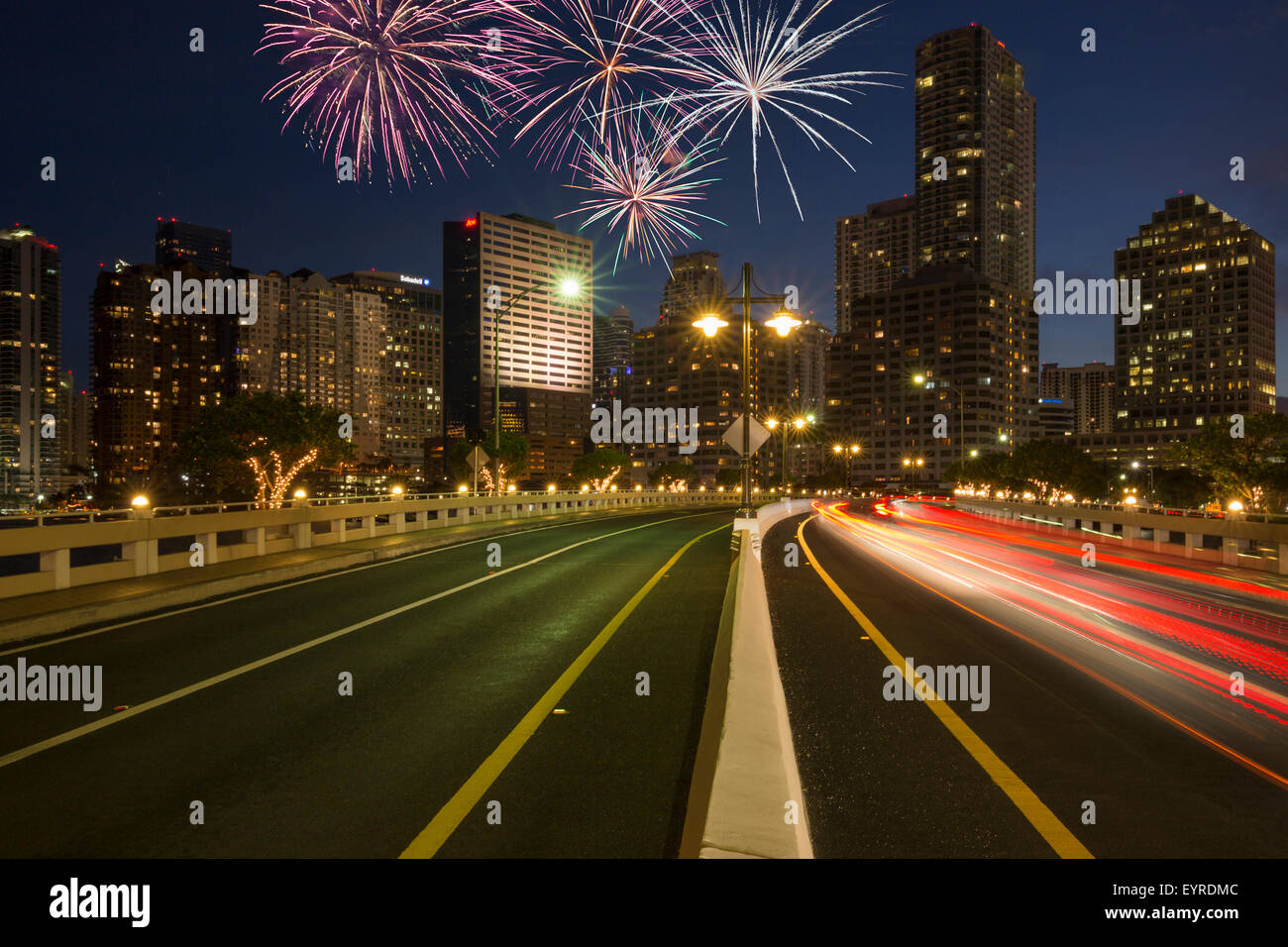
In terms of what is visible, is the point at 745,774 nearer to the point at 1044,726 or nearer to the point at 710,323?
the point at 1044,726

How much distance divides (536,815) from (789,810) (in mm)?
1651

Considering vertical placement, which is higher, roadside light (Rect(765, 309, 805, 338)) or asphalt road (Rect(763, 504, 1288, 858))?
roadside light (Rect(765, 309, 805, 338))

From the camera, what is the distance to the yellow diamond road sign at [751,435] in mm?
18406

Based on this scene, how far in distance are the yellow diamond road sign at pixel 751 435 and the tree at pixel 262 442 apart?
65.9m

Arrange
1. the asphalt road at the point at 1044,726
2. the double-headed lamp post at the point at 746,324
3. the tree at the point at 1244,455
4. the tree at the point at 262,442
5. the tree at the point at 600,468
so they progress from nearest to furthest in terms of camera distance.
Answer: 1. the asphalt road at the point at 1044,726
2. the double-headed lamp post at the point at 746,324
3. the tree at the point at 1244,455
4. the tree at the point at 262,442
5. the tree at the point at 600,468

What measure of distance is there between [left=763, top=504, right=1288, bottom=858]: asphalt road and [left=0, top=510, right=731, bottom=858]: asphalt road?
126 cm

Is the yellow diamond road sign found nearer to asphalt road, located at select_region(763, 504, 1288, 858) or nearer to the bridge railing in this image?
asphalt road, located at select_region(763, 504, 1288, 858)

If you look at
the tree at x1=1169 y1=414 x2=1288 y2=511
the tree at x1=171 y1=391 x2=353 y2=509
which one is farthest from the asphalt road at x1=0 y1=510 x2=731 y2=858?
the tree at x1=171 y1=391 x2=353 y2=509

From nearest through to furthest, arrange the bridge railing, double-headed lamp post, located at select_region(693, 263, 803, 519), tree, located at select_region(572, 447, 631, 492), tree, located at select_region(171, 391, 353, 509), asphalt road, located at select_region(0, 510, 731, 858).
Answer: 1. asphalt road, located at select_region(0, 510, 731, 858)
2. the bridge railing
3. double-headed lamp post, located at select_region(693, 263, 803, 519)
4. tree, located at select_region(171, 391, 353, 509)
5. tree, located at select_region(572, 447, 631, 492)

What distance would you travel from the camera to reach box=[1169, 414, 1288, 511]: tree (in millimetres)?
49688

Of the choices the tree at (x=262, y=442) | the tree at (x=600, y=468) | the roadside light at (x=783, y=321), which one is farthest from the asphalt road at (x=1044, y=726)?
the tree at (x=600, y=468)

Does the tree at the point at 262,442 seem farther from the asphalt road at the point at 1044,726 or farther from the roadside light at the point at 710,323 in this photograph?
the asphalt road at the point at 1044,726

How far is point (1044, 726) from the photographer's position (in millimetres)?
6797
